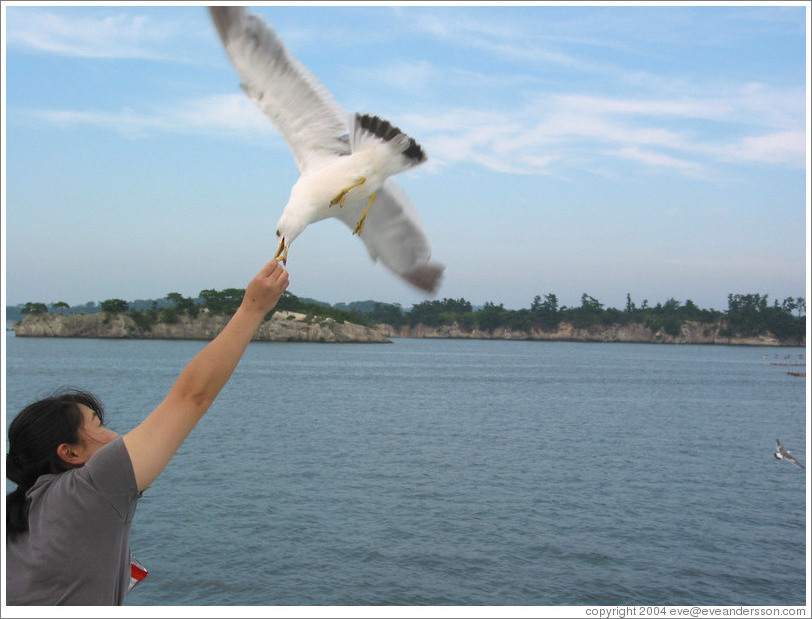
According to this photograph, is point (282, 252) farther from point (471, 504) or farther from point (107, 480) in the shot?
point (471, 504)

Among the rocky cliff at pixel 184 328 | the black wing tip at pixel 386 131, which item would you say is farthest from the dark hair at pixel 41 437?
the rocky cliff at pixel 184 328

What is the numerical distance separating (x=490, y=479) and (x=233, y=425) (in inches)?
572

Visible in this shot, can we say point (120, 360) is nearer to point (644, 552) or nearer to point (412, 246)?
point (644, 552)

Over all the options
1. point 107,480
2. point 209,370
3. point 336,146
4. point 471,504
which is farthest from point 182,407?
point 471,504

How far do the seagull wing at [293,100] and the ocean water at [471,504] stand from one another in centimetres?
138

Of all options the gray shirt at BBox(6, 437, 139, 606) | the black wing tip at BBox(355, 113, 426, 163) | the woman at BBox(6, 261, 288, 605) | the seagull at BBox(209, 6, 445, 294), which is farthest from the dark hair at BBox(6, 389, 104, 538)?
the black wing tip at BBox(355, 113, 426, 163)

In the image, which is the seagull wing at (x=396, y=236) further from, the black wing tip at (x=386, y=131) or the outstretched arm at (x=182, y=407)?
the outstretched arm at (x=182, y=407)

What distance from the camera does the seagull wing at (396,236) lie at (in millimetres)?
3232

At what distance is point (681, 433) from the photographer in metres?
33.9

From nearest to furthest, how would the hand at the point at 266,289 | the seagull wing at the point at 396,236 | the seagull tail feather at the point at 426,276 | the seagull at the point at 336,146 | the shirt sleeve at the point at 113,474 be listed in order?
the shirt sleeve at the point at 113,474 < the hand at the point at 266,289 < the seagull at the point at 336,146 < the seagull tail feather at the point at 426,276 < the seagull wing at the point at 396,236

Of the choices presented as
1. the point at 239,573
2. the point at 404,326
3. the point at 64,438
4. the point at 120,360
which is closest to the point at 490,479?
the point at 239,573

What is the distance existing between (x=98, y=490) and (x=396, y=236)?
6.34 ft

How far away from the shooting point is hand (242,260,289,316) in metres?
1.67

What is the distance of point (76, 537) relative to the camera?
1.58 meters
